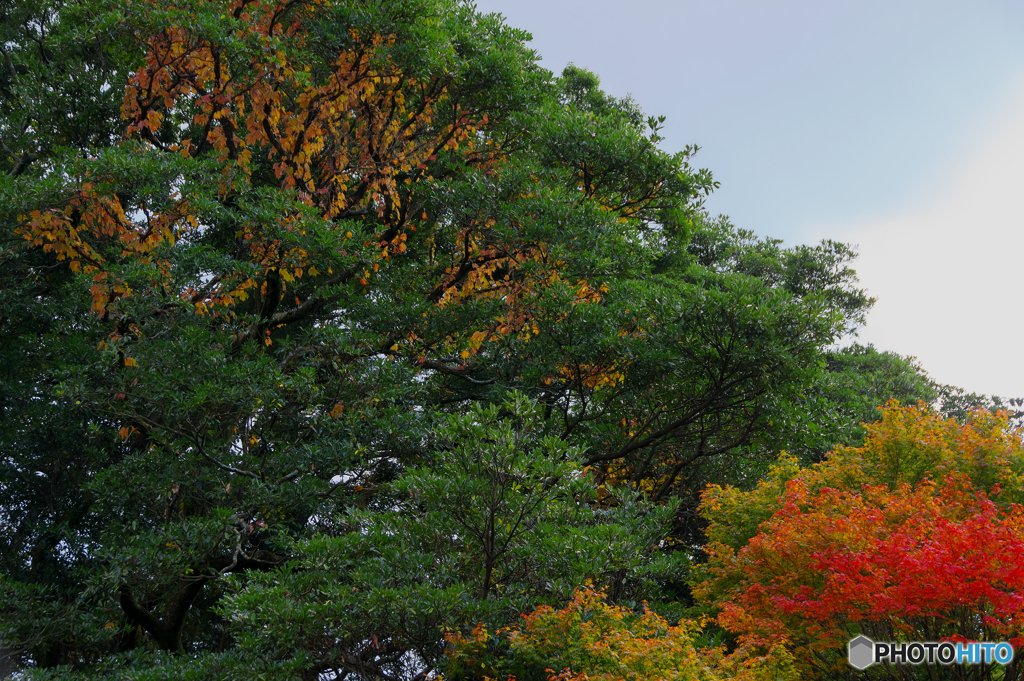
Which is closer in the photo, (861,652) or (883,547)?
(883,547)

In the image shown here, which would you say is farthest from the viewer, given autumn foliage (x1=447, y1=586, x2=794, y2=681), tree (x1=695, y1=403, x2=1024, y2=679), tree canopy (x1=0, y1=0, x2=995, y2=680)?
tree canopy (x1=0, y1=0, x2=995, y2=680)

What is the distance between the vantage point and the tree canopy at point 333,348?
22.1 ft

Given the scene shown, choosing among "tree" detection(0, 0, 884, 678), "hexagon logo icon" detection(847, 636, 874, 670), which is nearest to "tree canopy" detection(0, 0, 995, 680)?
"tree" detection(0, 0, 884, 678)

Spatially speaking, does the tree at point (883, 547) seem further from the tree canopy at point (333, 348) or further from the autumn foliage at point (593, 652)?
the tree canopy at point (333, 348)

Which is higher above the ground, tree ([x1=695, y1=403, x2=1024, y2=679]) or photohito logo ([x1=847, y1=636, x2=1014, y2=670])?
tree ([x1=695, y1=403, x2=1024, y2=679])

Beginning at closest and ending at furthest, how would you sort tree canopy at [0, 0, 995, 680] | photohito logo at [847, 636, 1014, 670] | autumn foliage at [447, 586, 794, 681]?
autumn foliage at [447, 586, 794, 681], photohito logo at [847, 636, 1014, 670], tree canopy at [0, 0, 995, 680]

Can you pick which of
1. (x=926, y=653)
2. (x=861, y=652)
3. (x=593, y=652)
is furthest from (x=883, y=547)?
(x=593, y=652)

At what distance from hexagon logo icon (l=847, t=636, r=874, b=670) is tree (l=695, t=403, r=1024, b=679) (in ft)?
0.34

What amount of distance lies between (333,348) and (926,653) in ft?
23.4

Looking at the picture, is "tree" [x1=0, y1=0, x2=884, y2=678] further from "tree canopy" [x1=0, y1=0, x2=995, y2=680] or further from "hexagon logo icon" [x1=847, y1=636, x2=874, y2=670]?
"hexagon logo icon" [x1=847, y1=636, x2=874, y2=670]

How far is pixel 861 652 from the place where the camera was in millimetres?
6859

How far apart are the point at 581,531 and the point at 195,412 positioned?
190 inches

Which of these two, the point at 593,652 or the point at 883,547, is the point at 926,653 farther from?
the point at 593,652

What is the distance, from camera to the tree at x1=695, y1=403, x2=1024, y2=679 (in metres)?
5.88
